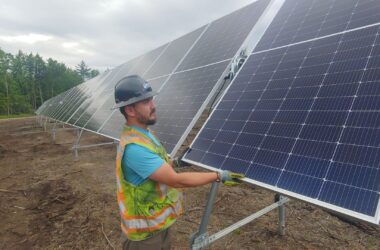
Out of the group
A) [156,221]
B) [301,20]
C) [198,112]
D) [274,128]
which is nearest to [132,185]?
[156,221]

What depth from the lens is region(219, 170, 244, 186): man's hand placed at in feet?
12.0

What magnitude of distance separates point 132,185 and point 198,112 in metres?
3.42

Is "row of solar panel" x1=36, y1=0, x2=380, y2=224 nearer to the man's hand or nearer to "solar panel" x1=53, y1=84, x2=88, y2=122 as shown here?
the man's hand

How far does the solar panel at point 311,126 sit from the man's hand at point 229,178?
0.54ft

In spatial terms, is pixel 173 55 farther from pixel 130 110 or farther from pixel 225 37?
pixel 130 110

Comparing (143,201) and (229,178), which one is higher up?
Result: (143,201)

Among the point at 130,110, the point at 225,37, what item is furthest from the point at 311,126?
the point at 225,37

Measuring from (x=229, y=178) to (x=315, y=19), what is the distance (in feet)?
15.3

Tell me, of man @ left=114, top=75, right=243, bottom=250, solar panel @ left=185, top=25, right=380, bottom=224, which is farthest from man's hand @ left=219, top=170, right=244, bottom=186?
solar panel @ left=185, top=25, right=380, bottom=224

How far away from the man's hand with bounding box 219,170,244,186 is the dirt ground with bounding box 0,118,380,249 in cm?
330

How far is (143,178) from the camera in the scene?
3.23 m

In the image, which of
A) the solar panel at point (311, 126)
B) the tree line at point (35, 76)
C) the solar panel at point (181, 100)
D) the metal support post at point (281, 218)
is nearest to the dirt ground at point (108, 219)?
the metal support post at point (281, 218)

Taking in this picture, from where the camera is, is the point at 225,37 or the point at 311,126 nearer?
the point at 311,126

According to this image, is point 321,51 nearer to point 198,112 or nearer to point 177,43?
point 198,112
